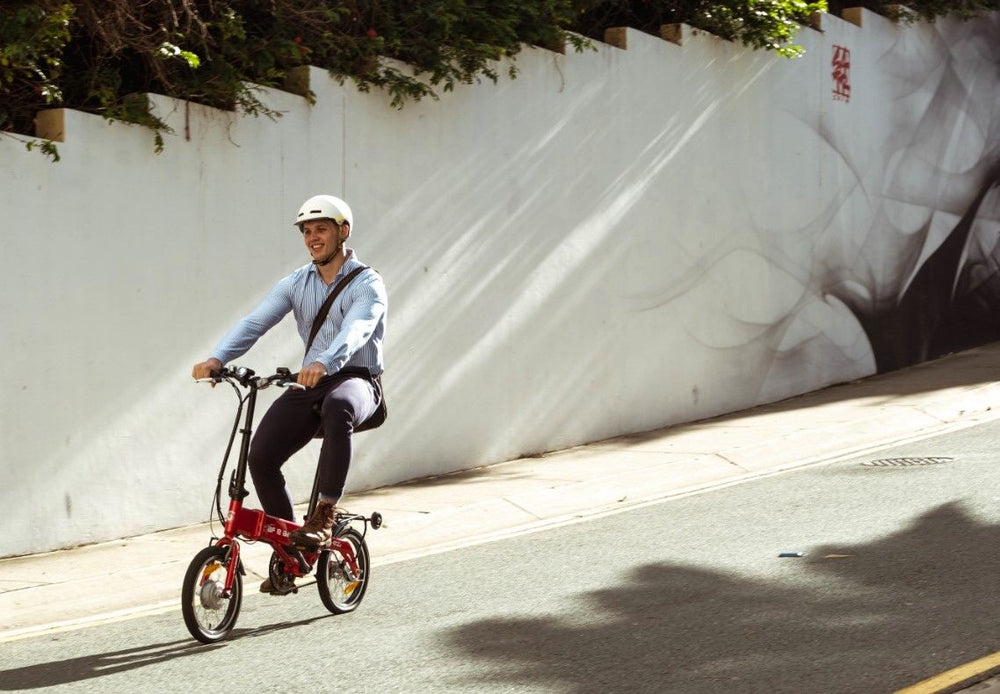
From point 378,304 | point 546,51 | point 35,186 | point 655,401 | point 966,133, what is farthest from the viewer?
point 966,133

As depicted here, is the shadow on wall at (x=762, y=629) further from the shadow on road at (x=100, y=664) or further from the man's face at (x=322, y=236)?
the man's face at (x=322, y=236)

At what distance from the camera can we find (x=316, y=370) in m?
6.34

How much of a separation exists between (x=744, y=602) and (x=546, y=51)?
6466 millimetres

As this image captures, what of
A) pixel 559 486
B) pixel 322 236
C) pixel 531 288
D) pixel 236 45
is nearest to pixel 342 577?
pixel 322 236

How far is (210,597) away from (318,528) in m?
0.60

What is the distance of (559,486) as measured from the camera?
1052cm

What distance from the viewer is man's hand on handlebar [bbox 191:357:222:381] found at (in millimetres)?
6477

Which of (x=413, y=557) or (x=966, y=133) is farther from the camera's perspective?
(x=966, y=133)

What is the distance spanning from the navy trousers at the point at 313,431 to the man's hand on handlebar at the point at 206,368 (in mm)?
364

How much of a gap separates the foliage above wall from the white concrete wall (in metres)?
0.22

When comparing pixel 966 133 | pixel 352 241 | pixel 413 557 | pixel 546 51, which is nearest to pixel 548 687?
pixel 413 557

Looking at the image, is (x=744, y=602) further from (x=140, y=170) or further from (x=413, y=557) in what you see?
(x=140, y=170)

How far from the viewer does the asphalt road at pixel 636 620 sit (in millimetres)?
5828

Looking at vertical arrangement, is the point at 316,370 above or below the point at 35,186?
below
